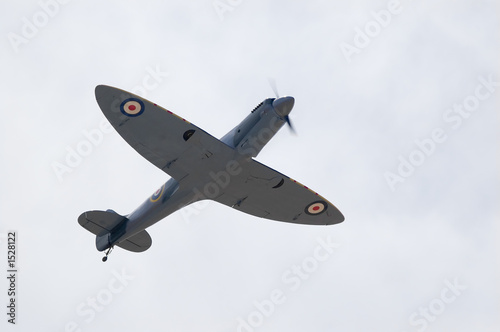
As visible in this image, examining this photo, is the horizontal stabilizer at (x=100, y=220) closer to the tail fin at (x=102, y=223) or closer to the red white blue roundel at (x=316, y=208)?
the tail fin at (x=102, y=223)

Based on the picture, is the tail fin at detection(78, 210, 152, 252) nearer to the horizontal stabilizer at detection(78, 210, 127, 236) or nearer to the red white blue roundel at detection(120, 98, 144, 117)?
the horizontal stabilizer at detection(78, 210, 127, 236)

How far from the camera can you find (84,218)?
77.9 feet

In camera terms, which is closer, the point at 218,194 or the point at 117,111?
the point at 117,111

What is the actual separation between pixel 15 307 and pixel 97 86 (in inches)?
349

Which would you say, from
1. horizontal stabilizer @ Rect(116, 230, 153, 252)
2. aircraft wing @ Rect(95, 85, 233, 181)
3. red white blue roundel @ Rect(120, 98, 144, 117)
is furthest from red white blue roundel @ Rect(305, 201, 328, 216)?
red white blue roundel @ Rect(120, 98, 144, 117)

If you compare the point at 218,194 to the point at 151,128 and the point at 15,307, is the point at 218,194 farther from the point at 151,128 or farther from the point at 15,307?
the point at 15,307

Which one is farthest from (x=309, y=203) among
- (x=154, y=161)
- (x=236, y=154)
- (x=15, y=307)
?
(x=15, y=307)

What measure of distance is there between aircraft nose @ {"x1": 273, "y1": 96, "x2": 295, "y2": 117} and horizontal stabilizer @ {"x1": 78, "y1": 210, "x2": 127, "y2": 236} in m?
6.97

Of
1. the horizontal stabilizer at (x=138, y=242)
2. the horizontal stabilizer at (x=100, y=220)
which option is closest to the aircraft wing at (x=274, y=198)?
the horizontal stabilizer at (x=138, y=242)

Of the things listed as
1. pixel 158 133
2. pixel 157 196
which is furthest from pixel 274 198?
pixel 158 133

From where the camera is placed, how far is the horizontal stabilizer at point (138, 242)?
2466 centimetres

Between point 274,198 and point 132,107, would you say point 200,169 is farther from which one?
point 274,198

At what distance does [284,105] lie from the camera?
798 inches

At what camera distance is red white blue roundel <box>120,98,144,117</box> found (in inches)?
796
